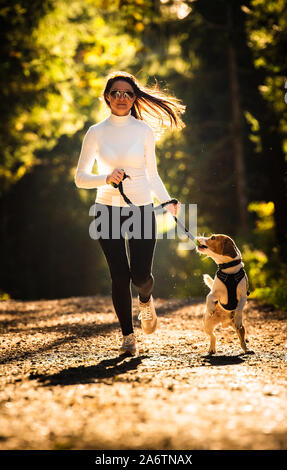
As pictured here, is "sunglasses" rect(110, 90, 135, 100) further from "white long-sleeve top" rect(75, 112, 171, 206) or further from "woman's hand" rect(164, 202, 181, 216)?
"woman's hand" rect(164, 202, 181, 216)

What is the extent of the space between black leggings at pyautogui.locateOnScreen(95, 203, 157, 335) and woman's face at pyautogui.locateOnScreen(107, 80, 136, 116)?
863 millimetres

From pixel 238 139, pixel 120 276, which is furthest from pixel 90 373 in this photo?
pixel 238 139

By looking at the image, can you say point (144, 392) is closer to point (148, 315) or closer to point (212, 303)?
point (212, 303)

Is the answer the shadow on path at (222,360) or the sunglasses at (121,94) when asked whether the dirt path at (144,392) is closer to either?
the shadow on path at (222,360)

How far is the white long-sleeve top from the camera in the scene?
17.9 ft

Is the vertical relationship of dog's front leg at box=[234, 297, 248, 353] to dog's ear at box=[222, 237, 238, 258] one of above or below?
below

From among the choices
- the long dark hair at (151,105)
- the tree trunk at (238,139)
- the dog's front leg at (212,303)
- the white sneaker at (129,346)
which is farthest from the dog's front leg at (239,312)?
the tree trunk at (238,139)

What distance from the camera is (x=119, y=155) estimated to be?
551 cm

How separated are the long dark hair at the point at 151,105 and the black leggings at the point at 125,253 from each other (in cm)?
94

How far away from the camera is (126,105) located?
5.57m

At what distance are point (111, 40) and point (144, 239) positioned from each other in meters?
13.2

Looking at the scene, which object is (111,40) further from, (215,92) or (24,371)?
(24,371)

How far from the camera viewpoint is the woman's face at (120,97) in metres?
5.55

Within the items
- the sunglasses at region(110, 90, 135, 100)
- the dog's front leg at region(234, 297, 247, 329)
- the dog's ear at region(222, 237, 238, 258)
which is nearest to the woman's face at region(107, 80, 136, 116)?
the sunglasses at region(110, 90, 135, 100)
